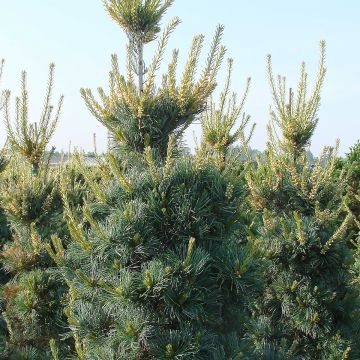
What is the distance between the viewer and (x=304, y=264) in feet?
18.4

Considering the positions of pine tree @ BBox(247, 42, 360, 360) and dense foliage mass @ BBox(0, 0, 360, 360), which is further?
pine tree @ BBox(247, 42, 360, 360)

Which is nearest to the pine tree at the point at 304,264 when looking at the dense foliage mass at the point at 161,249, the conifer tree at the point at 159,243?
the dense foliage mass at the point at 161,249

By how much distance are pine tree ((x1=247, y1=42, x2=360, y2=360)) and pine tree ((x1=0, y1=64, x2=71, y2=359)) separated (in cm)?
204

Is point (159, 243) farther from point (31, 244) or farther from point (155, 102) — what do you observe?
point (31, 244)

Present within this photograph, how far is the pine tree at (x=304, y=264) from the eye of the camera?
541 centimetres

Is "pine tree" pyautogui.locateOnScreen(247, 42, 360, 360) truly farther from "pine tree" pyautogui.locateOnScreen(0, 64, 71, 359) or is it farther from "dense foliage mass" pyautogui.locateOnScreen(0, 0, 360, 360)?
"pine tree" pyautogui.locateOnScreen(0, 64, 71, 359)

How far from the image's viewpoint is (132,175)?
12.3ft

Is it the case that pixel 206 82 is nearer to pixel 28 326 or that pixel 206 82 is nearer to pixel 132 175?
pixel 132 175

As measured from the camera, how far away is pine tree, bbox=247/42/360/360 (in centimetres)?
541

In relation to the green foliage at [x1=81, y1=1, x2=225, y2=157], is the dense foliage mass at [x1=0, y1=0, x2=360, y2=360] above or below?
below

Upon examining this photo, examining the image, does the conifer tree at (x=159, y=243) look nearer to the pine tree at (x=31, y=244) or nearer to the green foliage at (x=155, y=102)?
the green foliage at (x=155, y=102)

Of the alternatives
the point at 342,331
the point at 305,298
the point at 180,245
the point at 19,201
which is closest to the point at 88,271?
the point at 180,245

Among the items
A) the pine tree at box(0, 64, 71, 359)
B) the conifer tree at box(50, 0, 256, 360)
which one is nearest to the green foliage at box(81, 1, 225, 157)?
the conifer tree at box(50, 0, 256, 360)

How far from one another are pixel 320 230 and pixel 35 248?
296 centimetres
